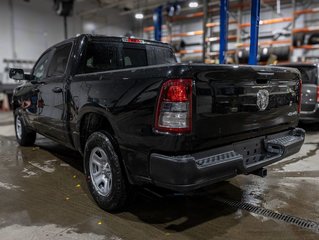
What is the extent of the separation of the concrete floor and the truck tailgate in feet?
2.53

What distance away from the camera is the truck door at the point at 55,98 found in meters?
3.57

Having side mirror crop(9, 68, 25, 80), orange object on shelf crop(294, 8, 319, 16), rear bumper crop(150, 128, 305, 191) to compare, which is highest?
orange object on shelf crop(294, 8, 319, 16)

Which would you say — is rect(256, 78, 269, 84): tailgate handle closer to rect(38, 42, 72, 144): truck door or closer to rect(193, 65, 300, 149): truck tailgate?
rect(193, 65, 300, 149): truck tailgate

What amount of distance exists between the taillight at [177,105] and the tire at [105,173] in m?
0.71

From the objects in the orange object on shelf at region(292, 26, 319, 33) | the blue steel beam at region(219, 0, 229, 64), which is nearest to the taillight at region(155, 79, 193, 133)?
Result: the blue steel beam at region(219, 0, 229, 64)

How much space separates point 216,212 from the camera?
2.91m

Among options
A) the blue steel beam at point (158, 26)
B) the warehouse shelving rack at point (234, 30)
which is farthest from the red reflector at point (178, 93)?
the blue steel beam at point (158, 26)

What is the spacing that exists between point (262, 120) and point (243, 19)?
14.0 metres

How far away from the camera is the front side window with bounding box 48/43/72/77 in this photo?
148 inches

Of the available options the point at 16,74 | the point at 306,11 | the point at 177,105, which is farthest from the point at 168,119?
the point at 306,11

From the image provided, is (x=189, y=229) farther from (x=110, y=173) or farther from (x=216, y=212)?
(x=110, y=173)

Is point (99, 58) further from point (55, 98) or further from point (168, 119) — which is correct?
point (168, 119)

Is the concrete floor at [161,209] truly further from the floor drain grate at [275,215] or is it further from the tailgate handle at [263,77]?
the tailgate handle at [263,77]

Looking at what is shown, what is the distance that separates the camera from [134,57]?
3.97 m
